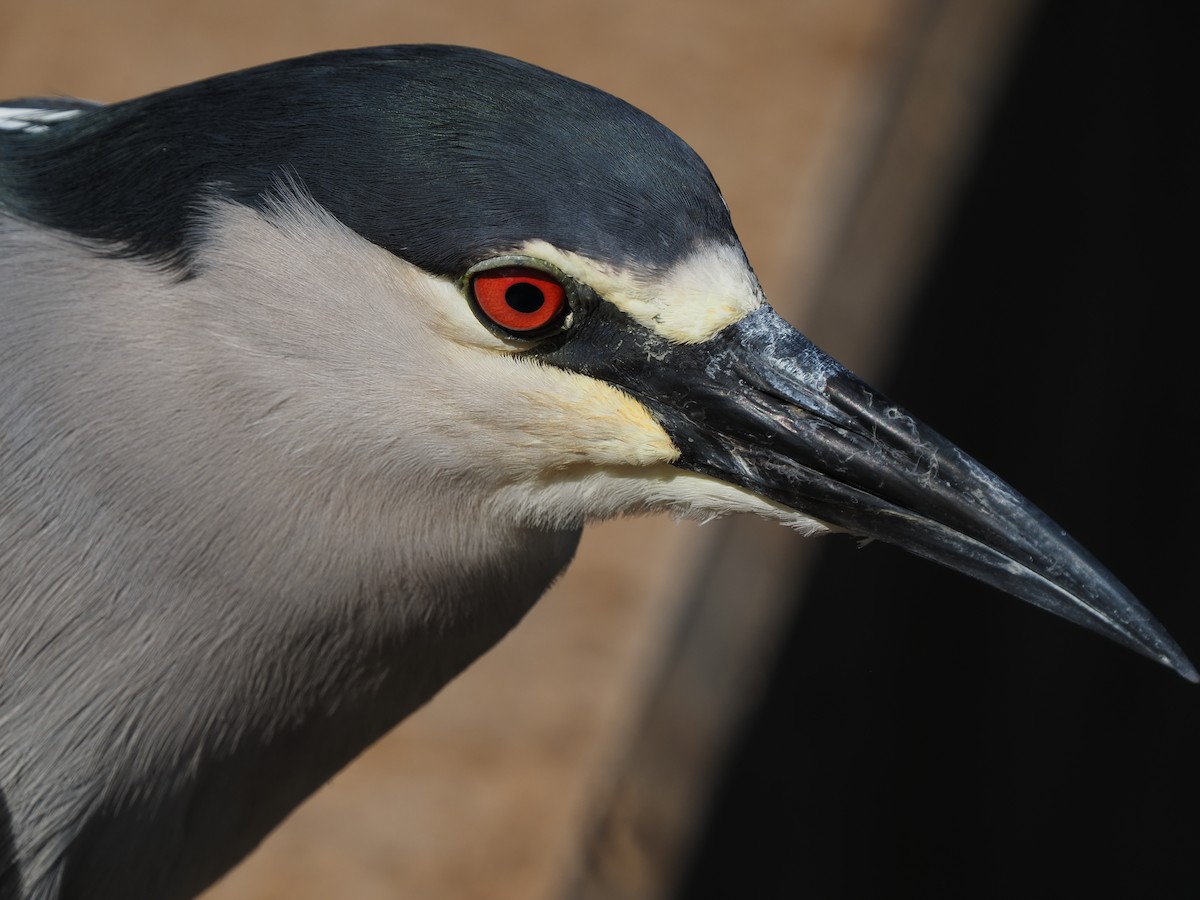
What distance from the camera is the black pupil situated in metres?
1.66

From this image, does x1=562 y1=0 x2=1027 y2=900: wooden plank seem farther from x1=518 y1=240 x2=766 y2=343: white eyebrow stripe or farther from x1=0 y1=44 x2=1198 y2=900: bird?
x1=518 y1=240 x2=766 y2=343: white eyebrow stripe

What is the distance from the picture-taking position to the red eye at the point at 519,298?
166 centimetres

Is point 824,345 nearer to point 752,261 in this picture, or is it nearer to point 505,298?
point 752,261

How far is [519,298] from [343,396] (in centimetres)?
23

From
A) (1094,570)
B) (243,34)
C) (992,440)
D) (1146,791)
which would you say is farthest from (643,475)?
(243,34)

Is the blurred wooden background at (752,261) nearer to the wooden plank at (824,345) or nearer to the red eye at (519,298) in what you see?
the wooden plank at (824,345)

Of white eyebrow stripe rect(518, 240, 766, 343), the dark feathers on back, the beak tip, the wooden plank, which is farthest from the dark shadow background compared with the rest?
the dark feathers on back

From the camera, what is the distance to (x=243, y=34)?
17.3 feet

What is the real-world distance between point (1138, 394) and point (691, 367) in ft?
8.22

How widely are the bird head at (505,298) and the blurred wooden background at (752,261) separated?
199 centimetres

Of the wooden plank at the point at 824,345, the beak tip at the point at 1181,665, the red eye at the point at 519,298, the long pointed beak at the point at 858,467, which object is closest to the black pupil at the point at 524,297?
the red eye at the point at 519,298

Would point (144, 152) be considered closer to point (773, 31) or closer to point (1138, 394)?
point (1138, 394)

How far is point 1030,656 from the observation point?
3.76 metres

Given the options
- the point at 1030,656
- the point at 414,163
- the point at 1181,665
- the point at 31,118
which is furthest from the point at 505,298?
the point at 1030,656
